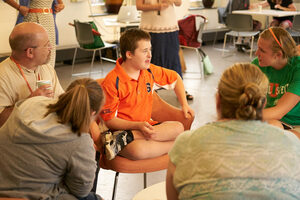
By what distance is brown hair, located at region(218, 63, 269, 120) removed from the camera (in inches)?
46.7

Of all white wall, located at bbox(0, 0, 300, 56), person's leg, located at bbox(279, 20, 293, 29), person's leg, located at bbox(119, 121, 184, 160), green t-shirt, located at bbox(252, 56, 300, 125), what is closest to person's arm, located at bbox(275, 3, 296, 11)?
person's leg, located at bbox(279, 20, 293, 29)

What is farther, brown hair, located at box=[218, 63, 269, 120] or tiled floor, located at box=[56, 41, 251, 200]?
tiled floor, located at box=[56, 41, 251, 200]

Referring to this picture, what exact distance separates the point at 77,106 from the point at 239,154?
683 millimetres

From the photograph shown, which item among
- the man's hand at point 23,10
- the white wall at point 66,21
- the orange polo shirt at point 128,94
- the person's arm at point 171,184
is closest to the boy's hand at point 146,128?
the orange polo shirt at point 128,94

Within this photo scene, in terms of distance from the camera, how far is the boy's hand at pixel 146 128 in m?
2.18

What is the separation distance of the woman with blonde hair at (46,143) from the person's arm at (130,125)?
63 centimetres

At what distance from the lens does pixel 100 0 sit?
732 centimetres

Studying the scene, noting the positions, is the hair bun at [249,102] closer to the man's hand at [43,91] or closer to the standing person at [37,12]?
the man's hand at [43,91]

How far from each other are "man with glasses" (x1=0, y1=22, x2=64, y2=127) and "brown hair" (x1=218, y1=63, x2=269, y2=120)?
113 centimetres

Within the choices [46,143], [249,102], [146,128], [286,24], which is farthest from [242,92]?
[286,24]

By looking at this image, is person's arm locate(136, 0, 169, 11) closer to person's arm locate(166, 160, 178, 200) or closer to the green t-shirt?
the green t-shirt

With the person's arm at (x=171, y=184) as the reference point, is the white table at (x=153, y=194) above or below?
below

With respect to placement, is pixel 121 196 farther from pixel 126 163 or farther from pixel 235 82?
pixel 235 82

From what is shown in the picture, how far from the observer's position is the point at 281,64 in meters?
2.28
